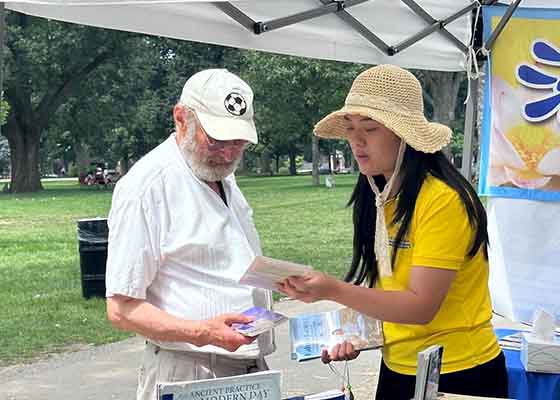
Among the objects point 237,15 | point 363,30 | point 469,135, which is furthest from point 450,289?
point 469,135

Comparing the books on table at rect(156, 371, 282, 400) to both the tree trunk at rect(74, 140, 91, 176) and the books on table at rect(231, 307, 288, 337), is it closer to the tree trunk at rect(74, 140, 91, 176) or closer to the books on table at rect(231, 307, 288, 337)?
the books on table at rect(231, 307, 288, 337)

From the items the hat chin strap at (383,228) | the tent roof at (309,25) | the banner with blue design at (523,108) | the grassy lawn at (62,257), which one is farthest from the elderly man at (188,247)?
the grassy lawn at (62,257)

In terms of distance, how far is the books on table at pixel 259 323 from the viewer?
1992mm

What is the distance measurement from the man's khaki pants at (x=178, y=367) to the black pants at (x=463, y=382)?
0.50m

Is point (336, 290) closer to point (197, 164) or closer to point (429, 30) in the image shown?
point (197, 164)

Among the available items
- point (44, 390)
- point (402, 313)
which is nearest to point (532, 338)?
point (402, 313)

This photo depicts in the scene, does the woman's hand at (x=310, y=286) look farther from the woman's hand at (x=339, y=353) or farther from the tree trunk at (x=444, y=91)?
the tree trunk at (x=444, y=91)

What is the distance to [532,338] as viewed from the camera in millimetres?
3605

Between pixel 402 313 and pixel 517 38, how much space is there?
338 centimetres

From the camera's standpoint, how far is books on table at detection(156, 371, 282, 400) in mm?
1630

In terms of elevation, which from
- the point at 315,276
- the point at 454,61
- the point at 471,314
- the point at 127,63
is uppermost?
the point at 127,63

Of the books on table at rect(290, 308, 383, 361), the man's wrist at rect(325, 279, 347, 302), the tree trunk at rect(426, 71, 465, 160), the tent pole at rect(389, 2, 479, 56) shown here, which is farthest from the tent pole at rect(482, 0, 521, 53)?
the tree trunk at rect(426, 71, 465, 160)

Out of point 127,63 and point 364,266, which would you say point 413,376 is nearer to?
point 364,266

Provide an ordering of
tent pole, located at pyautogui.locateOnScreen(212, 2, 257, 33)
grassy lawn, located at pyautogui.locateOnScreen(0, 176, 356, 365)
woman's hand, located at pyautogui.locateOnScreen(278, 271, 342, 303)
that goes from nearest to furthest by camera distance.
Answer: woman's hand, located at pyautogui.locateOnScreen(278, 271, 342, 303)
tent pole, located at pyautogui.locateOnScreen(212, 2, 257, 33)
grassy lawn, located at pyautogui.locateOnScreen(0, 176, 356, 365)
